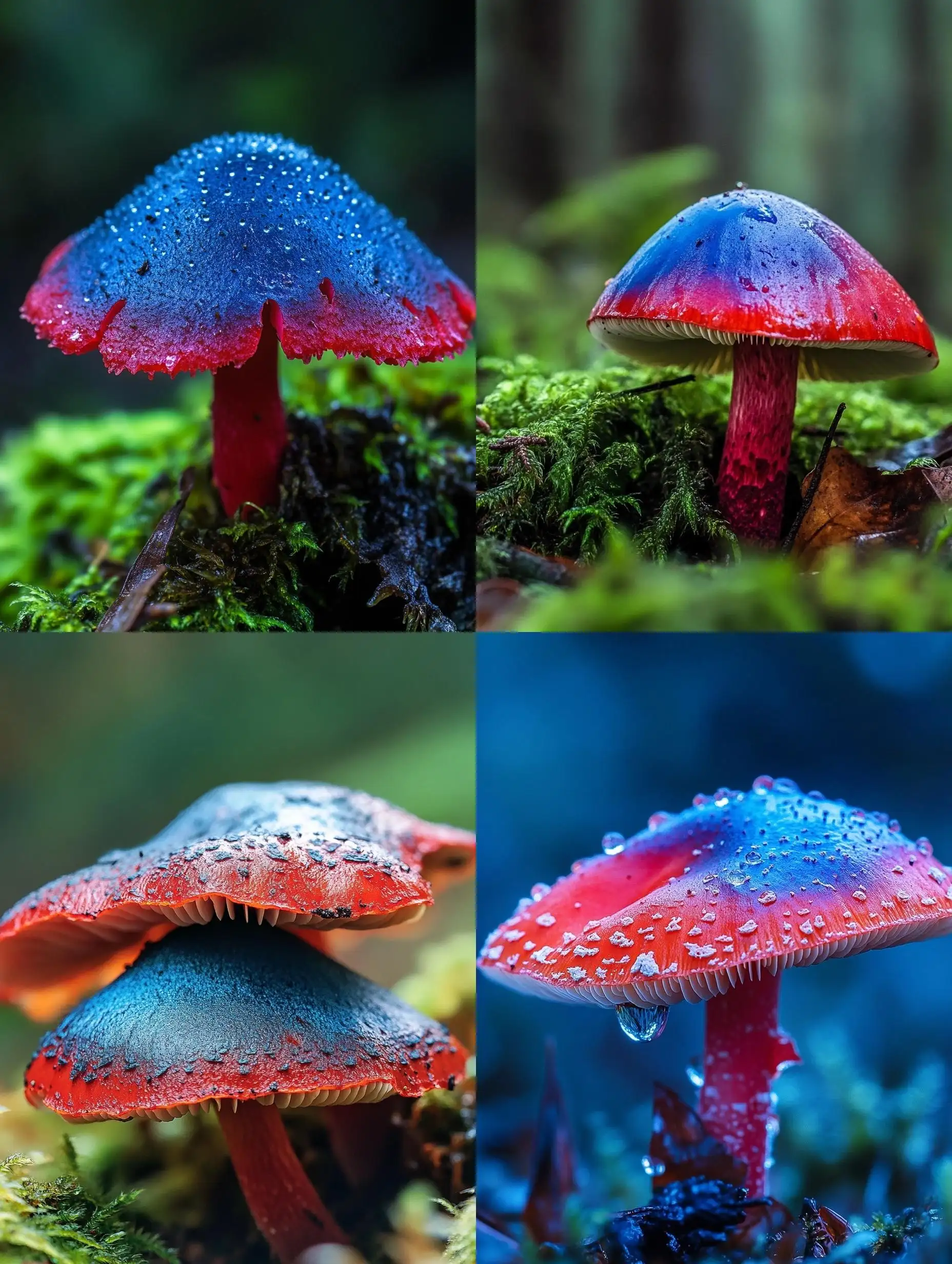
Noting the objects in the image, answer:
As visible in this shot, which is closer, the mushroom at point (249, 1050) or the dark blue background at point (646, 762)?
the mushroom at point (249, 1050)

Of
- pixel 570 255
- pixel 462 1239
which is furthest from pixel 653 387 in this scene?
pixel 462 1239

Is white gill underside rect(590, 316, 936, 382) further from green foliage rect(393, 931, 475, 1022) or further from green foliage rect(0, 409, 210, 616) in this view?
green foliage rect(393, 931, 475, 1022)

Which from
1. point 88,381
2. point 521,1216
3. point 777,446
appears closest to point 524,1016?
point 521,1216

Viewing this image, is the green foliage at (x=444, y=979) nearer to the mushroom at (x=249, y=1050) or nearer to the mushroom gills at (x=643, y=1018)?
the mushroom at (x=249, y=1050)

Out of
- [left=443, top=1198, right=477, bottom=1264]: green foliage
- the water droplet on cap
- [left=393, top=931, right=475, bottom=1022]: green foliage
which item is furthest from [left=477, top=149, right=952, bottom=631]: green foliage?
[left=443, top=1198, right=477, bottom=1264]: green foliage

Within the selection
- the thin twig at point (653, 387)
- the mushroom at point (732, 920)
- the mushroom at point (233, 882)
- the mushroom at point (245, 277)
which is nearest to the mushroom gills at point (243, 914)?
the mushroom at point (233, 882)

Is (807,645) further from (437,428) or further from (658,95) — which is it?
(658,95)
